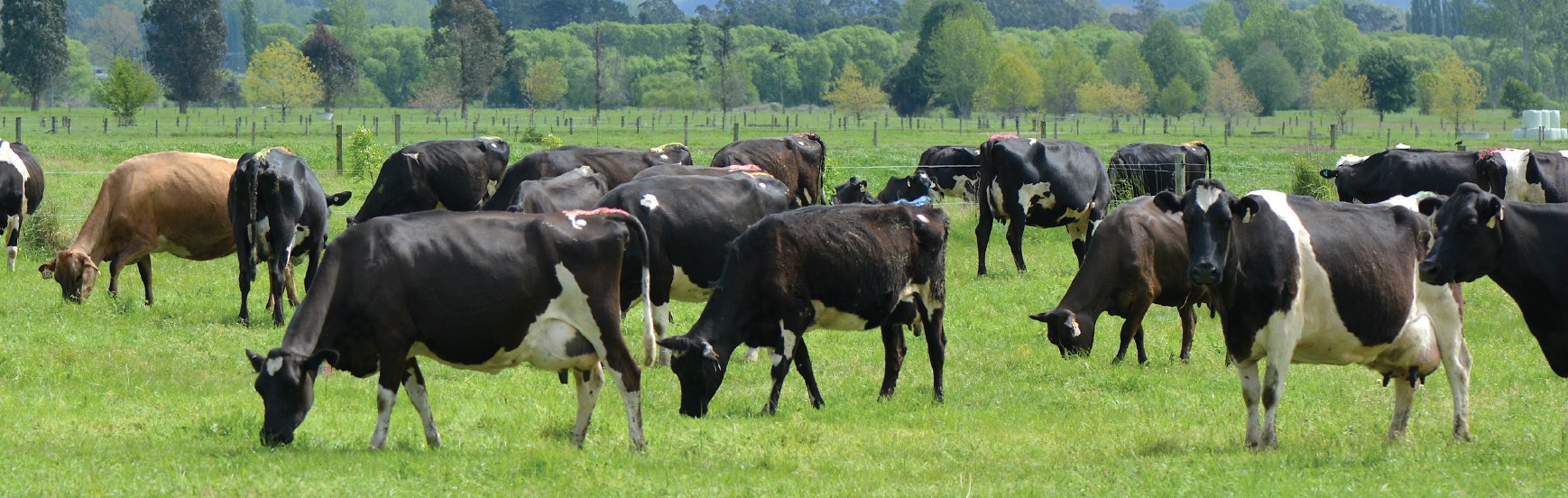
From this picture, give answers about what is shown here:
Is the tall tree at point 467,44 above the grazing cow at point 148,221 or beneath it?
above

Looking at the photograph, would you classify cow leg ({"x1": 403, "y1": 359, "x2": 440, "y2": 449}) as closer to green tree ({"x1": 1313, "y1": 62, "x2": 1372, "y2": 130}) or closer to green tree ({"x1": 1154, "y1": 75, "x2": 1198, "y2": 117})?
green tree ({"x1": 1313, "y1": 62, "x2": 1372, "y2": 130})

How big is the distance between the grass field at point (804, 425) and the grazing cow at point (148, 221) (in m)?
0.45

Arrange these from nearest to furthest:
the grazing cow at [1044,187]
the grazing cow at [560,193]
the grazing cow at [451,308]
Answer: the grazing cow at [451,308] → the grazing cow at [560,193] → the grazing cow at [1044,187]

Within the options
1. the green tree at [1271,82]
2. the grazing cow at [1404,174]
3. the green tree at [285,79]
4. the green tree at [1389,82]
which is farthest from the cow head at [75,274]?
the green tree at [1271,82]

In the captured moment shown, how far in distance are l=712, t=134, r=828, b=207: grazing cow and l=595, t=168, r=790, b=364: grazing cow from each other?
6.09m

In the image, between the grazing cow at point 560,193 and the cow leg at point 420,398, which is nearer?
the cow leg at point 420,398

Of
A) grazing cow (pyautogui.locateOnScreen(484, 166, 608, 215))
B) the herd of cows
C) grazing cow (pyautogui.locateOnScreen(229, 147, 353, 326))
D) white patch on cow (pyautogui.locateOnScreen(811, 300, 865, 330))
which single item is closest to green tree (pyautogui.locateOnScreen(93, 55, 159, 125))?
the herd of cows

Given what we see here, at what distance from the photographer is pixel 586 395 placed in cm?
1011

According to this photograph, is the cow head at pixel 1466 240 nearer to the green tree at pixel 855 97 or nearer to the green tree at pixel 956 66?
the green tree at pixel 855 97

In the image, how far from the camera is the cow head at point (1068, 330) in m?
13.7

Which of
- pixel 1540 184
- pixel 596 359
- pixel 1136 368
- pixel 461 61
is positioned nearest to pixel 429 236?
pixel 596 359

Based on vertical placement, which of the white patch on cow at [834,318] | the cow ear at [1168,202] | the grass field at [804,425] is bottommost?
the grass field at [804,425]

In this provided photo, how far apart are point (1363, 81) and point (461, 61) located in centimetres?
6339

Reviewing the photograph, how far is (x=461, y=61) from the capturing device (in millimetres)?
105500
